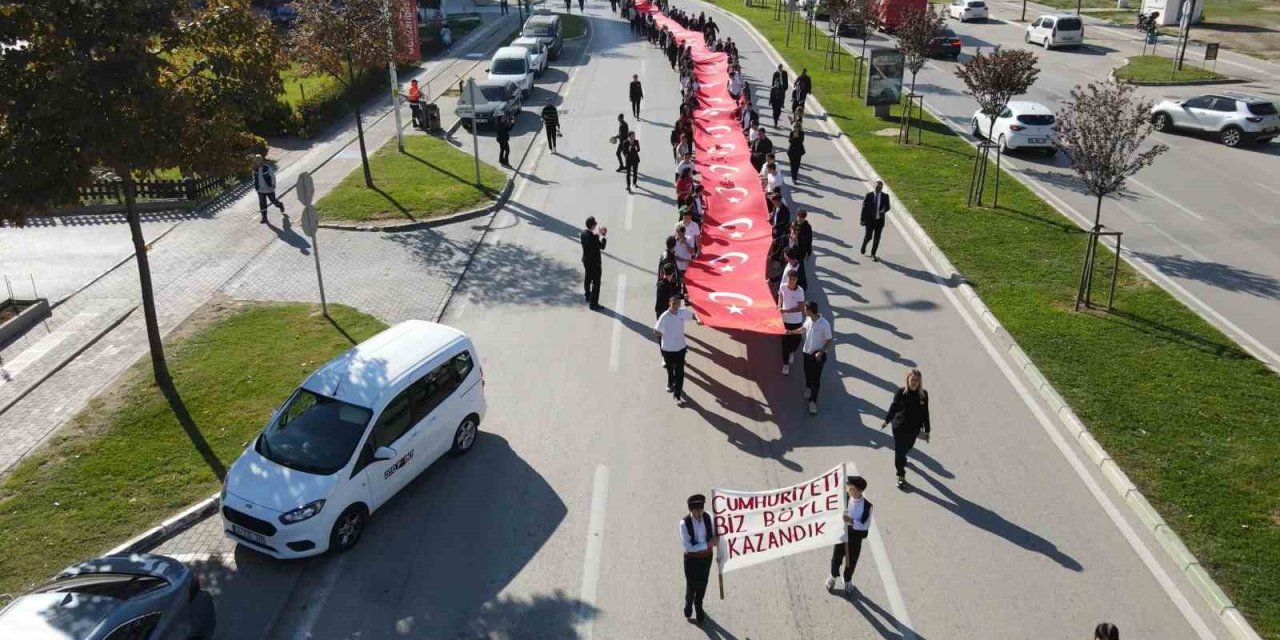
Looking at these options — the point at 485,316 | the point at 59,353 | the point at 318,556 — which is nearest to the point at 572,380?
the point at 485,316

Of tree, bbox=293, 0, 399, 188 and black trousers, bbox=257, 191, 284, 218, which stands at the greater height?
tree, bbox=293, 0, 399, 188

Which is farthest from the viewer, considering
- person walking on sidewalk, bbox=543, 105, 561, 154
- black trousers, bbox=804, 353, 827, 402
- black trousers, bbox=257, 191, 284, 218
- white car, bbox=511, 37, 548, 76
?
white car, bbox=511, 37, 548, 76

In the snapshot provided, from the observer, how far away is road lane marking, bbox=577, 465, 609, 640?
8969mm

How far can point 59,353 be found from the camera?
1462cm

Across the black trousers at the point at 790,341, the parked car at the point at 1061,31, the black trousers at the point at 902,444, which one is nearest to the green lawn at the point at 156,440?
the black trousers at the point at 790,341

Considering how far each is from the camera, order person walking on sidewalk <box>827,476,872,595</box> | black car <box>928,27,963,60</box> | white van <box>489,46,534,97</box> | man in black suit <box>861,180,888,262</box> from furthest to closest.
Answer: black car <box>928,27,963,60</box> → white van <box>489,46,534,97</box> → man in black suit <box>861,180,888,262</box> → person walking on sidewalk <box>827,476,872,595</box>

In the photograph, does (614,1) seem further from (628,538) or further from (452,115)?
(628,538)

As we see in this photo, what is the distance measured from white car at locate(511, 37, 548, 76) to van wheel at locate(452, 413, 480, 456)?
89.0 feet

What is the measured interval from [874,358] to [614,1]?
176 ft

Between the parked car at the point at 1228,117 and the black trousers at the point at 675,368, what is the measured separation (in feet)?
66.5

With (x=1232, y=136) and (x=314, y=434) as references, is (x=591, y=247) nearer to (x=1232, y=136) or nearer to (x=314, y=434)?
(x=314, y=434)

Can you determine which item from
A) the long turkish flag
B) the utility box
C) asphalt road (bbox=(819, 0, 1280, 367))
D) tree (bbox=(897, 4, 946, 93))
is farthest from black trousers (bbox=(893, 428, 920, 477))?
the utility box

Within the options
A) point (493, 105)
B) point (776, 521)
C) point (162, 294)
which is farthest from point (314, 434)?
point (493, 105)

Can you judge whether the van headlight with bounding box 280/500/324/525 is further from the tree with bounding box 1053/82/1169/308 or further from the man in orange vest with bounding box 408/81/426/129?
the man in orange vest with bounding box 408/81/426/129
